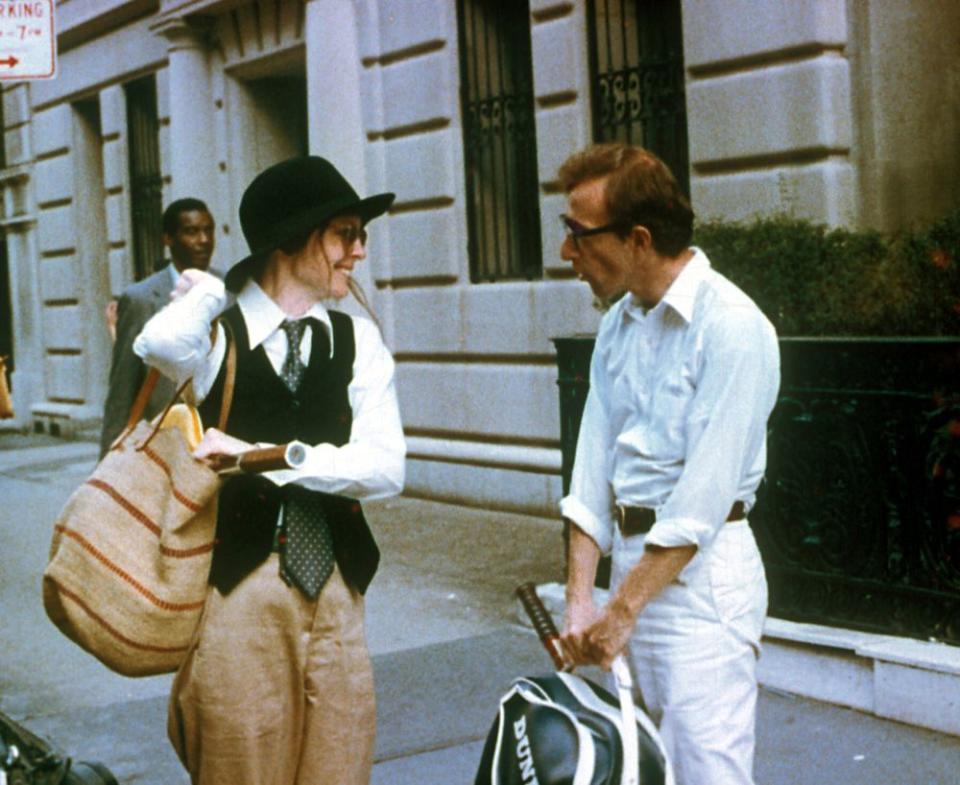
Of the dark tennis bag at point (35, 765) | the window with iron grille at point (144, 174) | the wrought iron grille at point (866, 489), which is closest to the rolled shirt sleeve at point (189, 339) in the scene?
the dark tennis bag at point (35, 765)

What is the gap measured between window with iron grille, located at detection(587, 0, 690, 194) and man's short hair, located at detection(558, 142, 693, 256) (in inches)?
272

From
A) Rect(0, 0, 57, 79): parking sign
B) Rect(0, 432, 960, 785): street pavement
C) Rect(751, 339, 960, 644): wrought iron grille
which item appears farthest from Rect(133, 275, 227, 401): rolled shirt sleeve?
Rect(0, 0, 57, 79): parking sign

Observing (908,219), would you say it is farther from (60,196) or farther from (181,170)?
(60,196)

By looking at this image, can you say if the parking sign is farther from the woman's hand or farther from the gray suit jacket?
the woman's hand

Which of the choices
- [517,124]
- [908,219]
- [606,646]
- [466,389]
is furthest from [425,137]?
[606,646]

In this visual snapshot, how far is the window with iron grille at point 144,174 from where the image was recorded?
1658 centimetres

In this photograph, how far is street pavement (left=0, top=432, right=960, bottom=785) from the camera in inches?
201

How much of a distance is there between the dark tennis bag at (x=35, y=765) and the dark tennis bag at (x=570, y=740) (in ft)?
4.17

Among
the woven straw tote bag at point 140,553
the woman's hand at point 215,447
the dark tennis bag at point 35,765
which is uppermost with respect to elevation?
the woman's hand at point 215,447

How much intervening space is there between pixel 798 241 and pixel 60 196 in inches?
533

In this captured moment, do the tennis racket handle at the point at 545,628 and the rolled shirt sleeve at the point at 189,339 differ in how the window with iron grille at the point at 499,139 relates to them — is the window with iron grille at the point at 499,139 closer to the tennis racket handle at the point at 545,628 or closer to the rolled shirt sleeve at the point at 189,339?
the rolled shirt sleeve at the point at 189,339

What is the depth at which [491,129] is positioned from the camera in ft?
37.1

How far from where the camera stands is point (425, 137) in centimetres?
1170

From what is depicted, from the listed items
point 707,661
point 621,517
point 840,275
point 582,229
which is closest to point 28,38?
point 840,275
